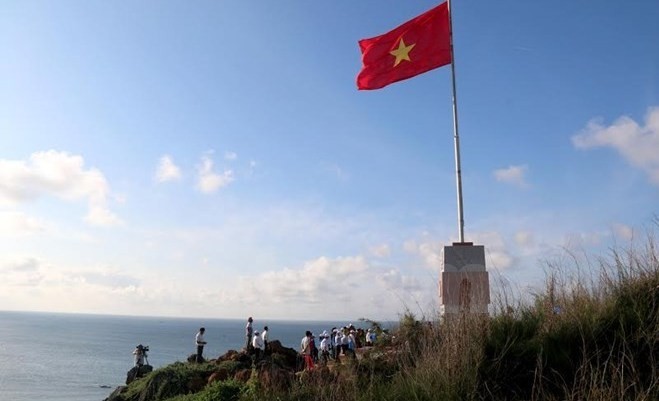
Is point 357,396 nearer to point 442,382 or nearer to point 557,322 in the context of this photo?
point 442,382

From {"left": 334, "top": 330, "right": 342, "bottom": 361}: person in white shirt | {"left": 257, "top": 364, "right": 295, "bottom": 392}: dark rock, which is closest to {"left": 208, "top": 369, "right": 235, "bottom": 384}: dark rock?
{"left": 334, "top": 330, "right": 342, "bottom": 361}: person in white shirt

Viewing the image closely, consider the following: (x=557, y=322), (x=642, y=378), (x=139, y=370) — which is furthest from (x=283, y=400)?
(x=139, y=370)

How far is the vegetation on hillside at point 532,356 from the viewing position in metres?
6.85

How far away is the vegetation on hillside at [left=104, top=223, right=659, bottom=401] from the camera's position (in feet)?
22.5

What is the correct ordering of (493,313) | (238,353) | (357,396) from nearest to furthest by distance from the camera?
1. (357,396)
2. (493,313)
3. (238,353)

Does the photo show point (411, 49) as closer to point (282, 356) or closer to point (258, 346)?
point (282, 356)

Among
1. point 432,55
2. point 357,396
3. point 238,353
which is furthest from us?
point 238,353

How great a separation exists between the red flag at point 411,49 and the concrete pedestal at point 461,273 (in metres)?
4.29

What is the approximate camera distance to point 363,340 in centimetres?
2284

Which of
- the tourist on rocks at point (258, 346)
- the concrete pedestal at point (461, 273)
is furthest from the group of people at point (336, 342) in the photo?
the concrete pedestal at point (461, 273)

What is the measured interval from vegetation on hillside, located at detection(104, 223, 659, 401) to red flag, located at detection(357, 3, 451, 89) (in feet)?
21.3

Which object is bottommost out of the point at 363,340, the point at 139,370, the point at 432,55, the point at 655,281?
the point at 139,370

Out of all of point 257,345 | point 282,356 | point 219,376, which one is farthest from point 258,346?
point 219,376

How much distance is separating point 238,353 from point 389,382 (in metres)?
15.3
